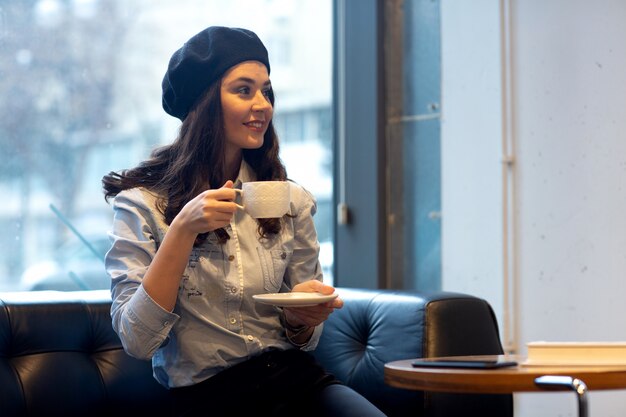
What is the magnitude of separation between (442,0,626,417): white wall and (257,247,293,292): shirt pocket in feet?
3.53

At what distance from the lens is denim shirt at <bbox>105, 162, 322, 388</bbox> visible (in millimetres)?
1829

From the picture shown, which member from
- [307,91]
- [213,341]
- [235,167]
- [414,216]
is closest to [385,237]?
[414,216]

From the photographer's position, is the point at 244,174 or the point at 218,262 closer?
the point at 218,262

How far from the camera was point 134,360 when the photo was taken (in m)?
2.27

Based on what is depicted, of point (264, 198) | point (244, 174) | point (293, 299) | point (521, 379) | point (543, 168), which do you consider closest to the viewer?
point (521, 379)

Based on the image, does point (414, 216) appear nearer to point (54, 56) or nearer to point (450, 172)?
point (450, 172)

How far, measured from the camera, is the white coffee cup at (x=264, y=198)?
1.71 m

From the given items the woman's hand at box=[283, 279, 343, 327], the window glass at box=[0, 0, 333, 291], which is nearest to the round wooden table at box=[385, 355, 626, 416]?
the woman's hand at box=[283, 279, 343, 327]

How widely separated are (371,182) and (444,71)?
0.51 m

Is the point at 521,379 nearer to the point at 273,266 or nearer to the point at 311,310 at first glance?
the point at 311,310

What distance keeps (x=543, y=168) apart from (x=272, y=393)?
1328 millimetres

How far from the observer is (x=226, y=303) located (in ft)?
6.36

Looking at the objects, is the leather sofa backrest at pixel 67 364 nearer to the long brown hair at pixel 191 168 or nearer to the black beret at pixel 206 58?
the long brown hair at pixel 191 168

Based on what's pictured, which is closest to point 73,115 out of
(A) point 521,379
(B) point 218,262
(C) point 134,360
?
(C) point 134,360
